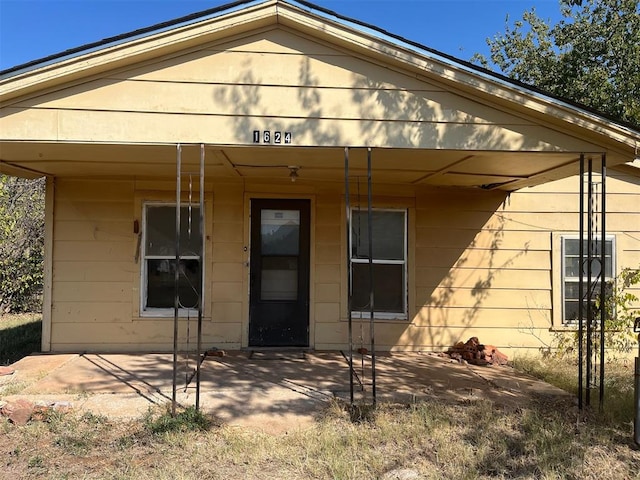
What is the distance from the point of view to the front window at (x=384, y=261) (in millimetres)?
6887

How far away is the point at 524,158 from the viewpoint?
4.79 meters

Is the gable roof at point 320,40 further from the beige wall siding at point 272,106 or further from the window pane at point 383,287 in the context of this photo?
the window pane at point 383,287

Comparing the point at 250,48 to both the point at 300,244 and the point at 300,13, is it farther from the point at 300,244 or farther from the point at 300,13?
the point at 300,244

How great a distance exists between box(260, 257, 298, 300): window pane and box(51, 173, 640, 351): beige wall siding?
0.28 meters

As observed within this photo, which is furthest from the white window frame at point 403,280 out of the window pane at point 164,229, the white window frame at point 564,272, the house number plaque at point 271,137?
the house number plaque at point 271,137

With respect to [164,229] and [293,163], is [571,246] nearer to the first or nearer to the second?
[293,163]

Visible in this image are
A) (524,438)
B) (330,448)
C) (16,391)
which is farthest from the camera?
(16,391)

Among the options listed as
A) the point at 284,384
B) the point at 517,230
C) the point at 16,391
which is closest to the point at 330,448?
the point at 284,384

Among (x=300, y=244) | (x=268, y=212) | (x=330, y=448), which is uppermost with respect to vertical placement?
(x=268, y=212)

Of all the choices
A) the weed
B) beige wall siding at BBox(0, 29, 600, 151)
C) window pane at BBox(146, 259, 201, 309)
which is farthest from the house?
the weed

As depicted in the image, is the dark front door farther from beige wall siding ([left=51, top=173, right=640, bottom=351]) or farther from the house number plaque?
the house number plaque

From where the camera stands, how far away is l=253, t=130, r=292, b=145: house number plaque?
4.30m

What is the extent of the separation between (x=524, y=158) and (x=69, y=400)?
4.87 meters

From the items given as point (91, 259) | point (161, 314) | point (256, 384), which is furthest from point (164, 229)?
point (256, 384)
